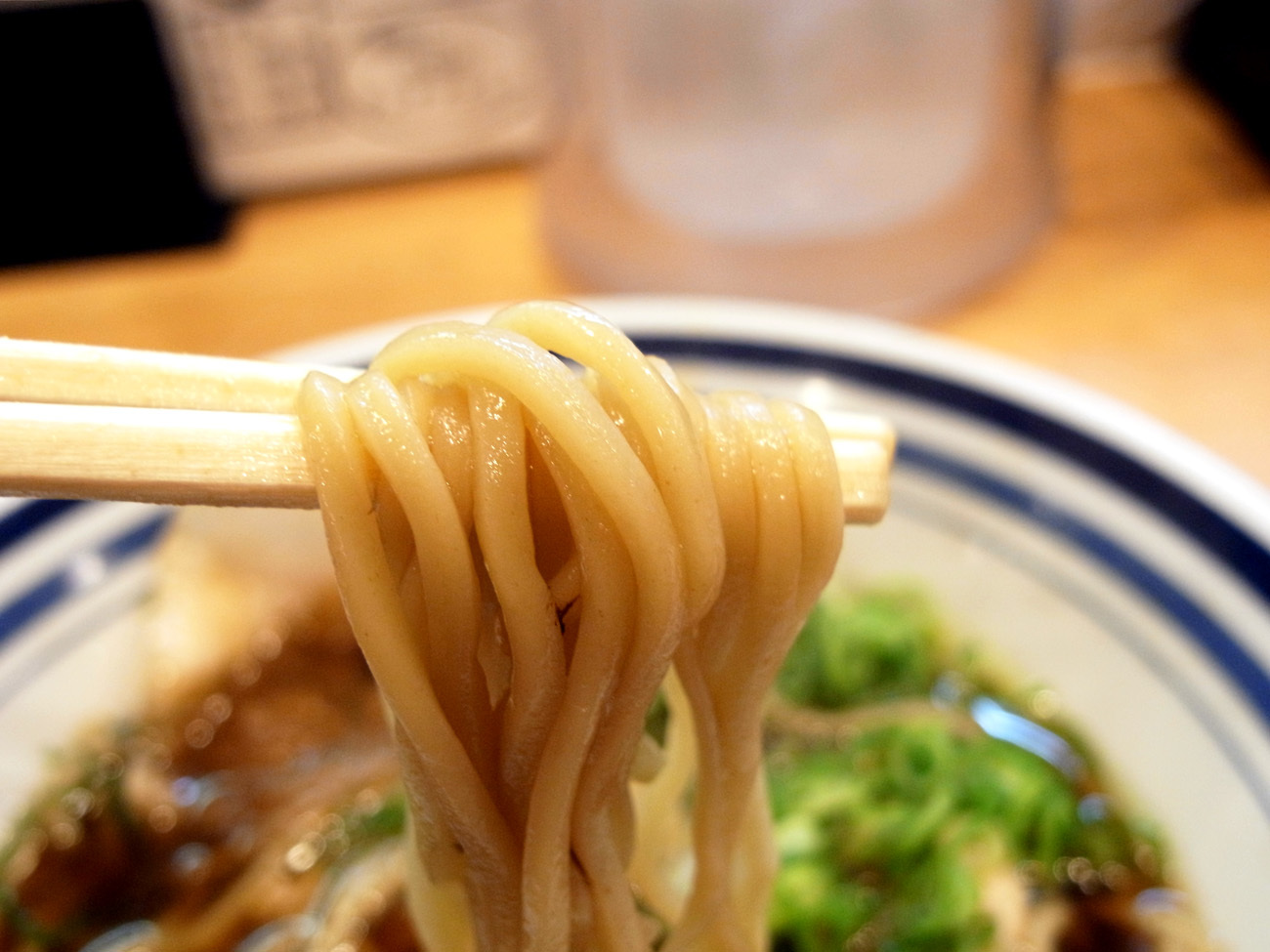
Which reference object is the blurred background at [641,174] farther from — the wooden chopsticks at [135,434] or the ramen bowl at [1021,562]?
the wooden chopsticks at [135,434]

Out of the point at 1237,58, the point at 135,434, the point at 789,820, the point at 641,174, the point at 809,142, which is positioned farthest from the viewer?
the point at 1237,58

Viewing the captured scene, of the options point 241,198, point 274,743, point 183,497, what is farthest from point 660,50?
point 183,497

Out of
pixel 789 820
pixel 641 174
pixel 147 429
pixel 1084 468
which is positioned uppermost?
pixel 147 429

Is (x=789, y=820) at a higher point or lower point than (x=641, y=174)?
lower

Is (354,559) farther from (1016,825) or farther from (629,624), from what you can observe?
(1016,825)

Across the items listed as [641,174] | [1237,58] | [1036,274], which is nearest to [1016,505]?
[1036,274]

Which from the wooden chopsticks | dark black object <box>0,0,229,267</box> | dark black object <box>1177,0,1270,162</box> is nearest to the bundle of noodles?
the wooden chopsticks

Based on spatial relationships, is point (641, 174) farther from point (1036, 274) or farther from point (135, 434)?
point (135, 434)
